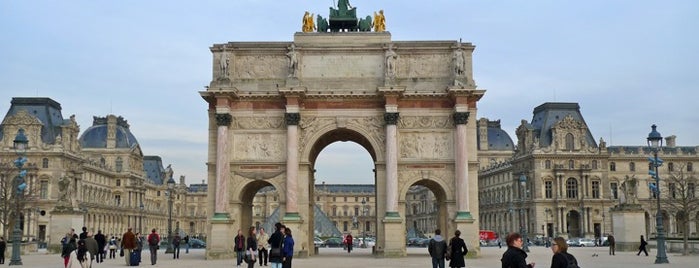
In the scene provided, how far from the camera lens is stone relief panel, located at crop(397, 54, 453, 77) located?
37.7 m

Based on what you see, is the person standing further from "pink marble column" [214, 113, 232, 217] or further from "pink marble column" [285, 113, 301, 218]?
"pink marble column" [285, 113, 301, 218]

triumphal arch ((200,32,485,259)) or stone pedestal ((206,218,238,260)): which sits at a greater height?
triumphal arch ((200,32,485,259))

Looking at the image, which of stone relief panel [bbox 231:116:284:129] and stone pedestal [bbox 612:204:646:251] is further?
stone pedestal [bbox 612:204:646:251]

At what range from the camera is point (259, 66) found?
3781cm

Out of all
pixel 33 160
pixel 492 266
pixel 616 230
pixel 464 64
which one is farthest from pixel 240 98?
pixel 33 160

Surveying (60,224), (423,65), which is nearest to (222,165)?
(60,224)

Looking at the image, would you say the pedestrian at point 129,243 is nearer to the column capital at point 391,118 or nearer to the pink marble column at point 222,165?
the pink marble column at point 222,165

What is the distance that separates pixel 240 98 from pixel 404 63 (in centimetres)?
841

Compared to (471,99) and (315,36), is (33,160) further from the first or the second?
(471,99)

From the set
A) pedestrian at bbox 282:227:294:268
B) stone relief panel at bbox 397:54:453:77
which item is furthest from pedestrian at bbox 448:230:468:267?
stone relief panel at bbox 397:54:453:77

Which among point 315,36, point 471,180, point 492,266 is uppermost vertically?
point 315,36

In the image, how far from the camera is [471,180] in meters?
37.3

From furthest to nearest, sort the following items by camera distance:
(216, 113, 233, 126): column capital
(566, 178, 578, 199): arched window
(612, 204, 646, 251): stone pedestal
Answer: (566, 178, 578, 199): arched window
(612, 204, 646, 251): stone pedestal
(216, 113, 233, 126): column capital

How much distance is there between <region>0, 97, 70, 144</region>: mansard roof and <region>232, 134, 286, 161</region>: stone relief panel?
53.6m
